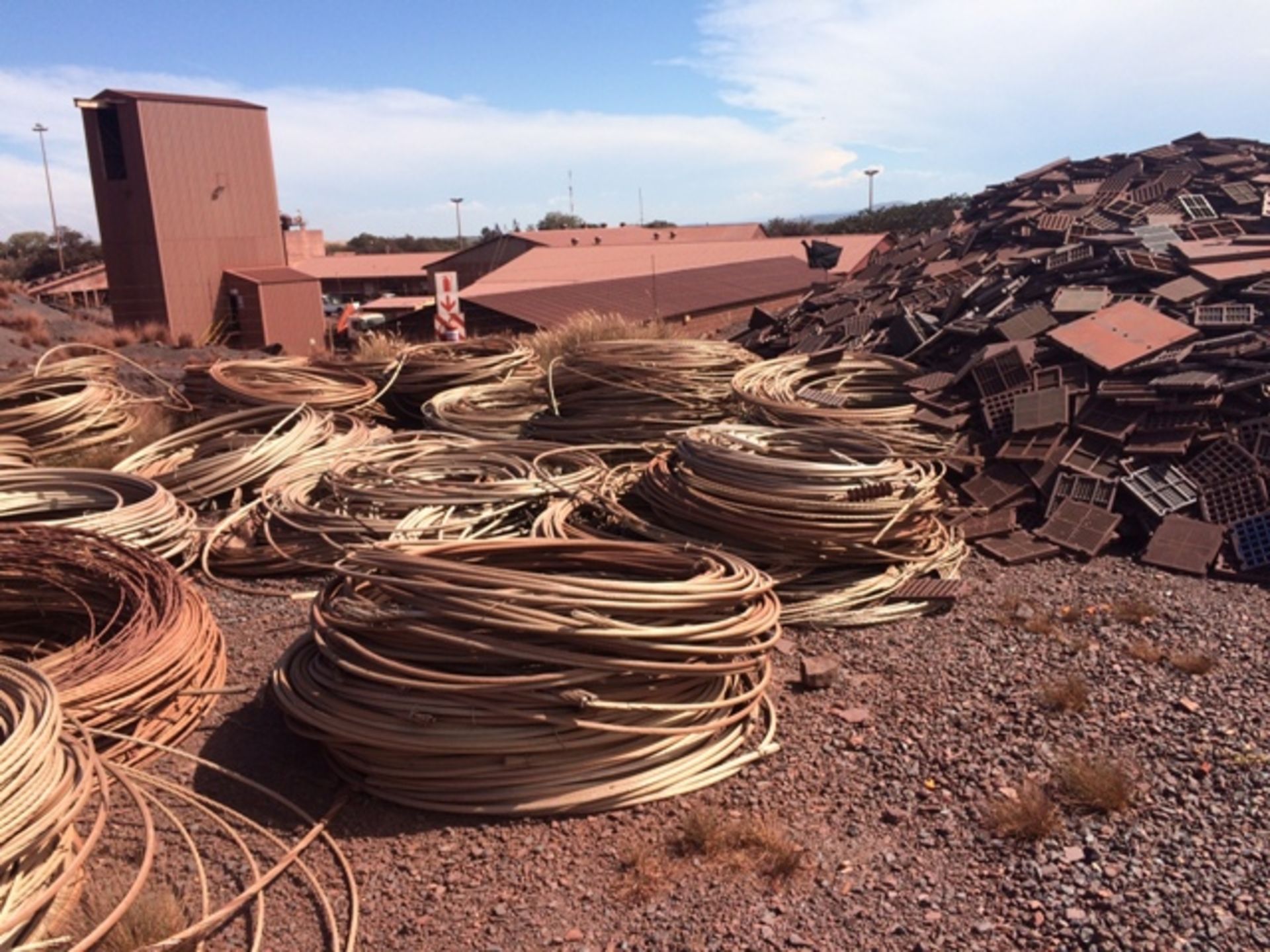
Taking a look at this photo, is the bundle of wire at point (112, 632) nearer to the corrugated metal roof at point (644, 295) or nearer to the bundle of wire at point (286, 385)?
the bundle of wire at point (286, 385)

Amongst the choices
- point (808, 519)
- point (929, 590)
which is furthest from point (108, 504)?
point (929, 590)

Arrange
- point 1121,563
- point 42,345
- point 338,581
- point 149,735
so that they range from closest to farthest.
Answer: point 149,735 < point 338,581 < point 1121,563 < point 42,345

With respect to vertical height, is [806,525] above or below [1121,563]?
above

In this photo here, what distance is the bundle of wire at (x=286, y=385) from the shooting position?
885 cm

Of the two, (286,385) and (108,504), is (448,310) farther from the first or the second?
(108,504)

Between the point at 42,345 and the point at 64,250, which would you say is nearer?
the point at 42,345

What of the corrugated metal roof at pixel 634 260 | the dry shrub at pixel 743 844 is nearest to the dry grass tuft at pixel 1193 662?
the dry shrub at pixel 743 844

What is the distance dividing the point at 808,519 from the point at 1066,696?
1554mm

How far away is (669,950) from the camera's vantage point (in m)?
2.76

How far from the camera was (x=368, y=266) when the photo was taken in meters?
45.5

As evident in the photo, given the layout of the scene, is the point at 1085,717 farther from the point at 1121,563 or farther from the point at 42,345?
the point at 42,345

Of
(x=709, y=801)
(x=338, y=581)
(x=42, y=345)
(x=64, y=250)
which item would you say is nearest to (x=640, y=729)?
(x=709, y=801)

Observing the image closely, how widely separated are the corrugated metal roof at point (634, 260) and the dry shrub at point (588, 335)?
6.09 m

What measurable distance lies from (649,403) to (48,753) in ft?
18.1
